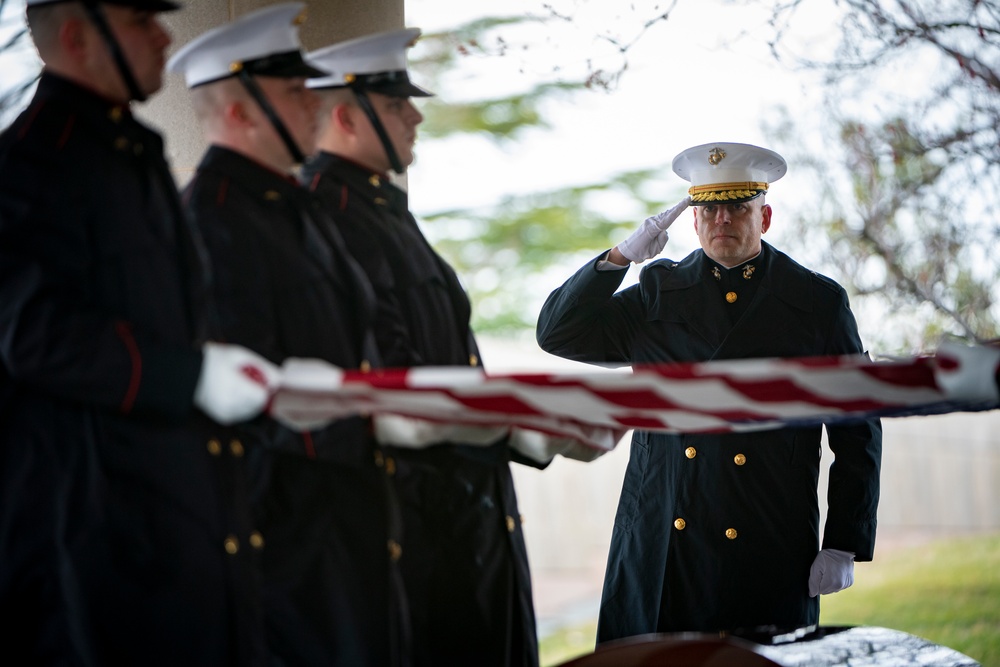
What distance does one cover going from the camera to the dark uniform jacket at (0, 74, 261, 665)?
7.06 ft

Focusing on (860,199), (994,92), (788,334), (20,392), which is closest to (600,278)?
(788,334)

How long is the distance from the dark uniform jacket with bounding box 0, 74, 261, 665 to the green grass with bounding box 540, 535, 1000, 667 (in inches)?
224

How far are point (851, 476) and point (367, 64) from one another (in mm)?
2024

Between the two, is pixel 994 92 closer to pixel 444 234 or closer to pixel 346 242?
pixel 346 242

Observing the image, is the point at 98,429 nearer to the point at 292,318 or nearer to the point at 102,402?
the point at 102,402

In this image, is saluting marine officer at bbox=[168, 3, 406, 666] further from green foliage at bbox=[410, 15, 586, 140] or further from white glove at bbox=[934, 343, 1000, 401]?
green foliage at bbox=[410, 15, 586, 140]

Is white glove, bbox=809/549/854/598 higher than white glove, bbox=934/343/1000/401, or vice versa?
white glove, bbox=934/343/1000/401

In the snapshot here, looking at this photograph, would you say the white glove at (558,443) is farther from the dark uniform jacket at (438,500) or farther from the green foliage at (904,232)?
the green foliage at (904,232)

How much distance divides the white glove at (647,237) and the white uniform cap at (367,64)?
1200 millimetres

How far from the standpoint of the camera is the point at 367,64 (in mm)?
3068

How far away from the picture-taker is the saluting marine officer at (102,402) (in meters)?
2.15

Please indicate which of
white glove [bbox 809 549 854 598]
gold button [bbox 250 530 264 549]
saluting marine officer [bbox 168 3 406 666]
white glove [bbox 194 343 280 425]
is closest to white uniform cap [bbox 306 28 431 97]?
saluting marine officer [bbox 168 3 406 666]

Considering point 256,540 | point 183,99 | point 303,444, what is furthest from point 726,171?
point 256,540

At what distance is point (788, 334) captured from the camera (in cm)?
399
